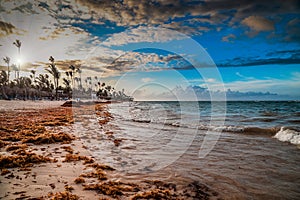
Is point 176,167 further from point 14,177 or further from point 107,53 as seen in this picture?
point 107,53

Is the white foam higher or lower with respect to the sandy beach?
lower

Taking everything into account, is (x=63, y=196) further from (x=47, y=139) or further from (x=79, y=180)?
(x=47, y=139)

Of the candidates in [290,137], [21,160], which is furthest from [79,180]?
[290,137]

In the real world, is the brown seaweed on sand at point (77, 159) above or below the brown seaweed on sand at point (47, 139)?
below

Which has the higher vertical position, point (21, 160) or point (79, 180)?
point (21, 160)

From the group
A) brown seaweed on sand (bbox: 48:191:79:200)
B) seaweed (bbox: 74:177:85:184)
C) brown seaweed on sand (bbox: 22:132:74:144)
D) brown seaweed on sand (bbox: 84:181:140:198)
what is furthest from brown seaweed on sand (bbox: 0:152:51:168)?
brown seaweed on sand (bbox: 22:132:74:144)

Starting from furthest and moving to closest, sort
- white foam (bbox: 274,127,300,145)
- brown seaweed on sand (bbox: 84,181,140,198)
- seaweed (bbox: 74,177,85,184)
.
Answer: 1. white foam (bbox: 274,127,300,145)
2. seaweed (bbox: 74,177,85,184)
3. brown seaweed on sand (bbox: 84,181,140,198)

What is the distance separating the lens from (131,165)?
6457mm

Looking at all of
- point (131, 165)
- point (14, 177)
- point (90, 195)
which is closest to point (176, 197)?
point (90, 195)

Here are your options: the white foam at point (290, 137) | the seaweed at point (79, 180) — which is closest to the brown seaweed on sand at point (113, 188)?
the seaweed at point (79, 180)

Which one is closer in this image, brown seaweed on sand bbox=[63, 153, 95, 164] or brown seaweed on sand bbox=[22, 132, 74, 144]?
brown seaweed on sand bbox=[63, 153, 95, 164]

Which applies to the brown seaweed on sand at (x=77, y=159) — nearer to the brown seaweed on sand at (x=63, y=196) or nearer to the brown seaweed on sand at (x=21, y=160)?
the brown seaweed on sand at (x=21, y=160)

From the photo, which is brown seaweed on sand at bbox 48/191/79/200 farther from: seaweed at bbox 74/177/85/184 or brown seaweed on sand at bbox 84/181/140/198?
seaweed at bbox 74/177/85/184

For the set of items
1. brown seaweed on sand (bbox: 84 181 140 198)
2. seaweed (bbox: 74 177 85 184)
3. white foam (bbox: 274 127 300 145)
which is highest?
seaweed (bbox: 74 177 85 184)
